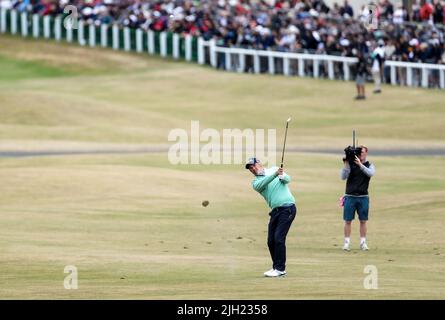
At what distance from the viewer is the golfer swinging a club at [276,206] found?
24.0m

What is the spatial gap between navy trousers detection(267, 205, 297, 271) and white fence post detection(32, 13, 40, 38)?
6438 centimetres

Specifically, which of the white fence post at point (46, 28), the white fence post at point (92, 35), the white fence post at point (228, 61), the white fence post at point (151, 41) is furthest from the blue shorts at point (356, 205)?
the white fence post at point (46, 28)

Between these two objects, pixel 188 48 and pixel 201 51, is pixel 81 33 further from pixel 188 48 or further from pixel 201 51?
pixel 201 51

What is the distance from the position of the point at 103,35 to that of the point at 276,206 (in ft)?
199

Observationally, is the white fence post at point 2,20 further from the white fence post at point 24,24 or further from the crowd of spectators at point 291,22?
the crowd of spectators at point 291,22

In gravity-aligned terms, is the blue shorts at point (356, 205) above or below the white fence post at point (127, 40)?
above

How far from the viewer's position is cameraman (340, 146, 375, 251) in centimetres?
2878

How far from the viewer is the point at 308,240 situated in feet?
102

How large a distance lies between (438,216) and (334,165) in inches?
515

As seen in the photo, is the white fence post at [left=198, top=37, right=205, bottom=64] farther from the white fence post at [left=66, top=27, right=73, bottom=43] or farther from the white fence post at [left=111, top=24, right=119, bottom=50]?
the white fence post at [left=66, top=27, right=73, bottom=43]

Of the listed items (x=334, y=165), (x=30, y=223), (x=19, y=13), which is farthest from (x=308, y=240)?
(x=19, y=13)

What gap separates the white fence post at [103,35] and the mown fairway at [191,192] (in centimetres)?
340

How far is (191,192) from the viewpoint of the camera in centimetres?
3944

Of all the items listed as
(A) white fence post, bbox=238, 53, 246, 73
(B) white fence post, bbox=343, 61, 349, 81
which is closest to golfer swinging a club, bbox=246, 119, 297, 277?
(B) white fence post, bbox=343, 61, 349, 81
